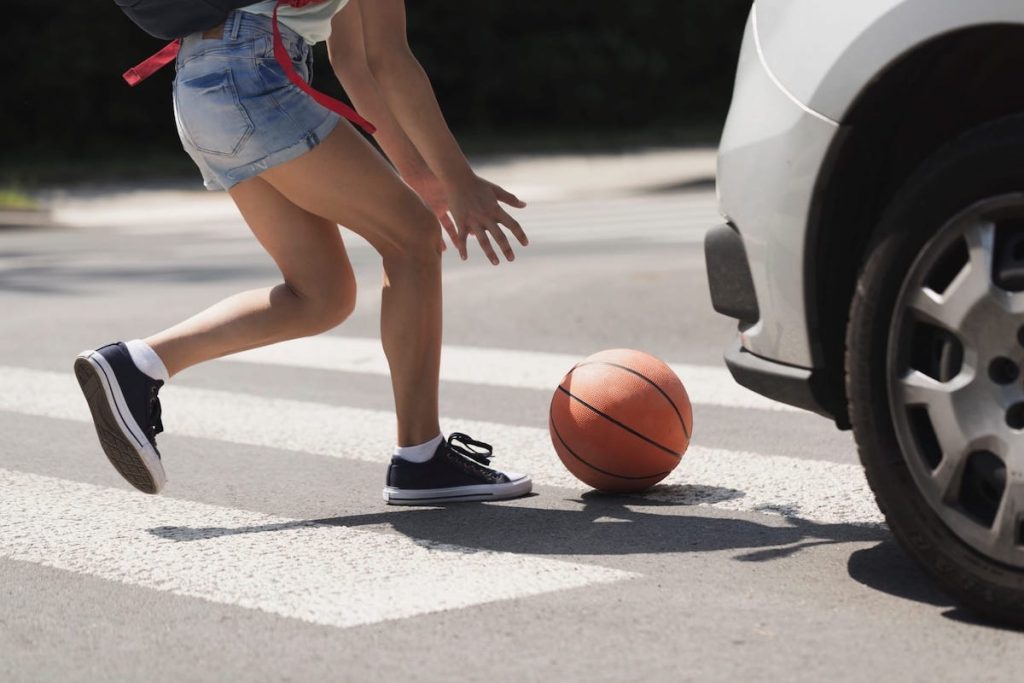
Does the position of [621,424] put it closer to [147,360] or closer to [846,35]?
[147,360]

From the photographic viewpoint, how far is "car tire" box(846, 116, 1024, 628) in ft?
10.7

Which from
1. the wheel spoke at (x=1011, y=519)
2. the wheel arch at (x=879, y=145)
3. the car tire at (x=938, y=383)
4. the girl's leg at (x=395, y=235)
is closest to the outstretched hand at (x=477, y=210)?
the girl's leg at (x=395, y=235)

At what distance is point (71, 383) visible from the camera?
7266 mm

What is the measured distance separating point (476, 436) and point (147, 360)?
154 cm

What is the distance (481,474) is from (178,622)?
1.39 metres

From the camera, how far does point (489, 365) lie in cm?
762

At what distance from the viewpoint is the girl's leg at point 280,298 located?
4.57 m

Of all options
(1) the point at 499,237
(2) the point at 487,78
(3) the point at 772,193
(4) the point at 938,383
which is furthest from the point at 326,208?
(2) the point at 487,78

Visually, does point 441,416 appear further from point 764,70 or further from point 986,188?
point 986,188

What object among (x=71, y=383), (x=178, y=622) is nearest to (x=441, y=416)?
(x=71, y=383)

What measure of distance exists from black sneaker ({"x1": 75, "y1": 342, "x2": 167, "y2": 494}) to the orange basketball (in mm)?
1128

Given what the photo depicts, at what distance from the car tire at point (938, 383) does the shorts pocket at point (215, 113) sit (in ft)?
5.60

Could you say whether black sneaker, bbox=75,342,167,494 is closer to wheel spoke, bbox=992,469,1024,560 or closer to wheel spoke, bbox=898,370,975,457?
wheel spoke, bbox=898,370,975,457

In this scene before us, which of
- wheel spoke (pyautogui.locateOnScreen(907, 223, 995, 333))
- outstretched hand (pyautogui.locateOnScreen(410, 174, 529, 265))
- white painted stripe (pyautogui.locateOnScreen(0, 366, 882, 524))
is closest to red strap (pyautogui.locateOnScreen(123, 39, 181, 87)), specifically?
outstretched hand (pyautogui.locateOnScreen(410, 174, 529, 265))
